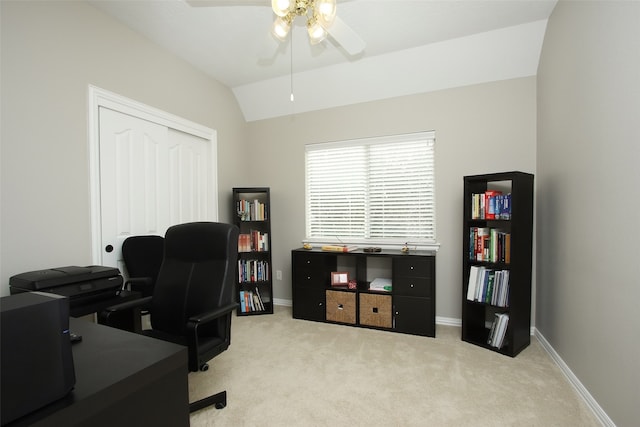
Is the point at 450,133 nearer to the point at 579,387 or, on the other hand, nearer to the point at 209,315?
the point at 579,387

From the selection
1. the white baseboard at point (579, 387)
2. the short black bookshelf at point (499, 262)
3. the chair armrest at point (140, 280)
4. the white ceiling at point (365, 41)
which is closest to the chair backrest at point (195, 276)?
the chair armrest at point (140, 280)

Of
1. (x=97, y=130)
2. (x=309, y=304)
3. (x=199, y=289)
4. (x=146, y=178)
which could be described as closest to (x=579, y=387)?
(x=309, y=304)

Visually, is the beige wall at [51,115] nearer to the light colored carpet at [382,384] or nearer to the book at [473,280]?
the light colored carpet at [382,384]

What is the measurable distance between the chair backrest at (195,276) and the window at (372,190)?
2.00 m

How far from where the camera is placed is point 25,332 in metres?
0.66

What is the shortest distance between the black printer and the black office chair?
0.36 m

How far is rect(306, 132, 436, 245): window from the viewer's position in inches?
129

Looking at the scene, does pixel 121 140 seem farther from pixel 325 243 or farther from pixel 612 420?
pixel 612 420

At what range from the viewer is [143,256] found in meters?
2.54

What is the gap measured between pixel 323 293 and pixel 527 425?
2.00m

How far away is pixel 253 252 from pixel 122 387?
278 centimetres

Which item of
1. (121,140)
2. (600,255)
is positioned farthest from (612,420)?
(121,140)

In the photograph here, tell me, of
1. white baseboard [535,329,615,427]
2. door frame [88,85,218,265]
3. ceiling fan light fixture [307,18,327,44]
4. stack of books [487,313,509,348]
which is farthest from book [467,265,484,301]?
door frame [88,85,218,265]

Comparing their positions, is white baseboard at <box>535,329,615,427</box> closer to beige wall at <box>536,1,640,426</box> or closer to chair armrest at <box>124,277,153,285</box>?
beige wall at <box>536,1,640,426</box>
